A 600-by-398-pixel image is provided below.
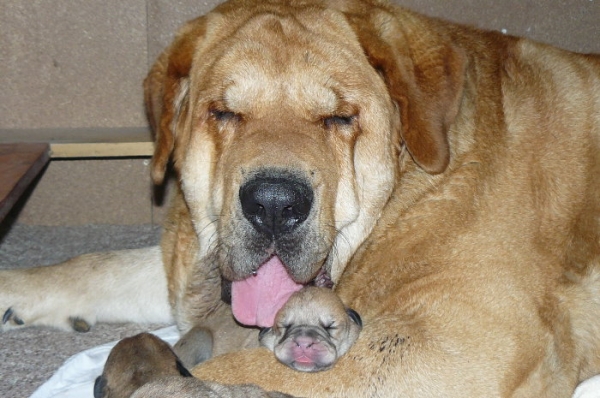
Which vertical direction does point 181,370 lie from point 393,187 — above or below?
below

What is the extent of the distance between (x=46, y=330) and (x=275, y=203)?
5.61ft

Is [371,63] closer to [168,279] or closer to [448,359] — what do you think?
[448,359]

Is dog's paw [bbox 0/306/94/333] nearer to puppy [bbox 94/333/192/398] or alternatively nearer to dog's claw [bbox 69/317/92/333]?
dog's claw [bbox 69/317/92/333]

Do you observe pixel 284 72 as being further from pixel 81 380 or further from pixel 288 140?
pixel 81 380

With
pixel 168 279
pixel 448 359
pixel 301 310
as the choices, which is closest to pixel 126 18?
pixel 168 279

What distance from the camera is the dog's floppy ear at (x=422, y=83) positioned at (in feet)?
10.5

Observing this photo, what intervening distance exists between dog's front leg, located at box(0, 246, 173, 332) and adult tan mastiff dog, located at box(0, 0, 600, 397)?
734mm

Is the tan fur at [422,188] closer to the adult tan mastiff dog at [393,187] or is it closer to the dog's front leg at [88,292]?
the adult tan mastiff dog at [393,187]

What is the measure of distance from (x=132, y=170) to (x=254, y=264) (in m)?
2.28

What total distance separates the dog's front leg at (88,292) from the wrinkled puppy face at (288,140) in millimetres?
1003

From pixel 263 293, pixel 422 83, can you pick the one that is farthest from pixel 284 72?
pixel 263 293

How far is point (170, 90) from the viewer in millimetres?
3461

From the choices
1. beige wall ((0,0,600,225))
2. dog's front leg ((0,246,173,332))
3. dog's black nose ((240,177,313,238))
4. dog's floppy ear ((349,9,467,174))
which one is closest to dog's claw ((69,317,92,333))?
dog's front leg ((0,246,173,332))

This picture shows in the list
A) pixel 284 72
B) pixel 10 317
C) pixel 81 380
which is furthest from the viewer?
pixel 10 317
